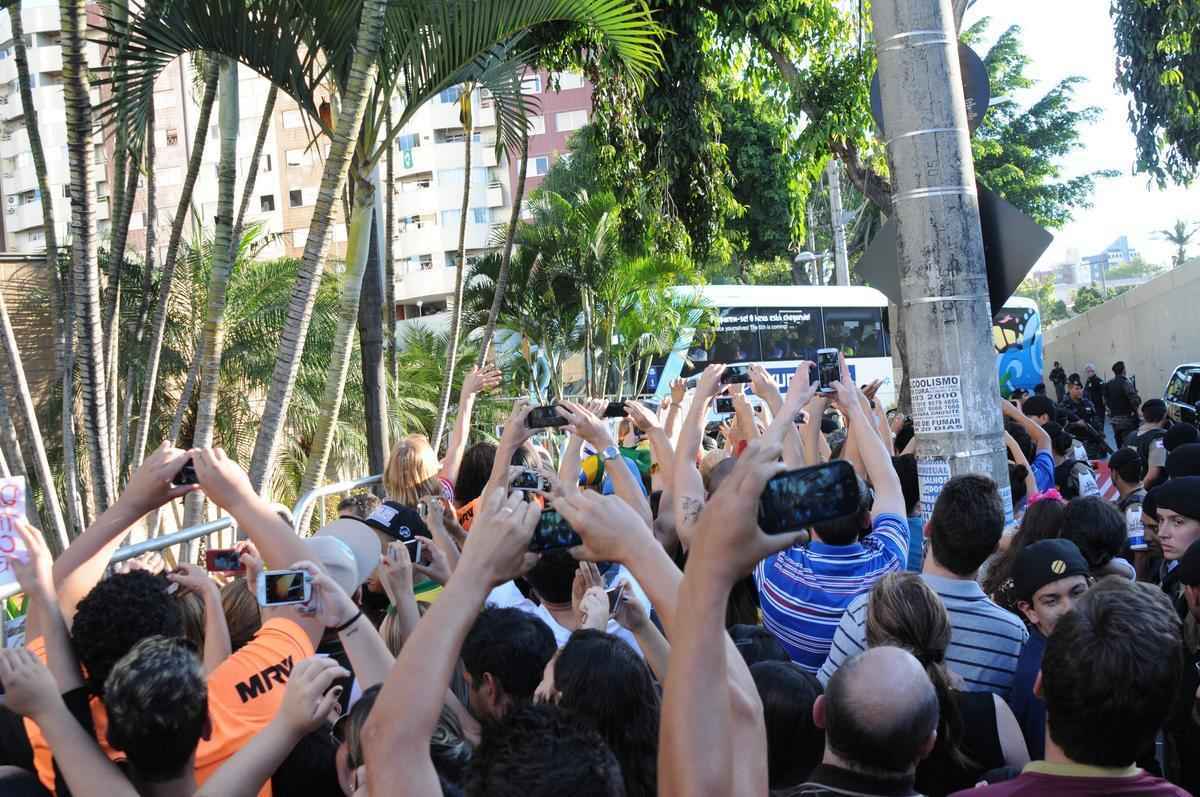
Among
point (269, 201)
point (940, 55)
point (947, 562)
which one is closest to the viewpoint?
point (947, 562)

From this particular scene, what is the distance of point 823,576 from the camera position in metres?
4.23

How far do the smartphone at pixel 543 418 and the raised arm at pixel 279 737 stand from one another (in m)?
2.18

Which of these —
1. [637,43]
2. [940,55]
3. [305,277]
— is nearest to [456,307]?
[637,43]

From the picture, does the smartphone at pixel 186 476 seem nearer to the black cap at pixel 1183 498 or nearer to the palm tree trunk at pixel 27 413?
the black cap at pixel 1183 498

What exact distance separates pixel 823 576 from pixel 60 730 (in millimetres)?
2541

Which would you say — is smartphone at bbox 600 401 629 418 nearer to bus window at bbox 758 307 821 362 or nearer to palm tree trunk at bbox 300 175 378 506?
palm tree trunk at bbox 300 175 378 506

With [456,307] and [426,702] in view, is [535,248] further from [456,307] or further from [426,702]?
[426,702]

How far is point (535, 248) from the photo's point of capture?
2458cm

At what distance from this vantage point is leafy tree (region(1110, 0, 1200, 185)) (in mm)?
14391

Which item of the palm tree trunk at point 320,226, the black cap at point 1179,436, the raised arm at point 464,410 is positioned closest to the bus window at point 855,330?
the black cap at point 1179,436

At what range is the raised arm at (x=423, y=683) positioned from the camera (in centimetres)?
224

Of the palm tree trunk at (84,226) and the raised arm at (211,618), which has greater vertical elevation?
the palm tree trunk at (84,226)

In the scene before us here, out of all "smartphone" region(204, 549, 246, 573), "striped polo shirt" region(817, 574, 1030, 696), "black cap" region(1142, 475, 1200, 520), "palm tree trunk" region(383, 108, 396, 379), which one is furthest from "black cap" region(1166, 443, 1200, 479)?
"palm tree trunk" region(383, 108, 396, 379)

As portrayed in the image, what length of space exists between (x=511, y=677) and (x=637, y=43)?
266 inches
